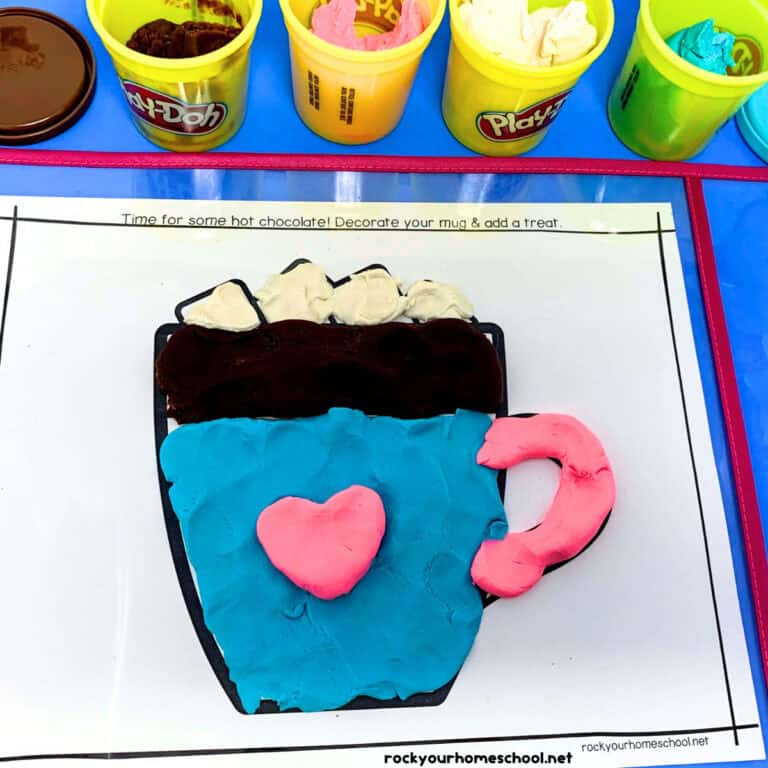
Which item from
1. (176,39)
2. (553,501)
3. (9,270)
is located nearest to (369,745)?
(553,501)

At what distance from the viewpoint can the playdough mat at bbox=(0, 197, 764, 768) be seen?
72cm

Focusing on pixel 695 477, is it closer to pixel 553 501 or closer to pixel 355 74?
pixel 553 501

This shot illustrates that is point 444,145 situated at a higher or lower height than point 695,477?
higher

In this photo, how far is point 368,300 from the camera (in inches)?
32.4

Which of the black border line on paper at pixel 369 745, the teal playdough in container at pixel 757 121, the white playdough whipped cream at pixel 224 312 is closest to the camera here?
the black border line on paper at pixel 369 745

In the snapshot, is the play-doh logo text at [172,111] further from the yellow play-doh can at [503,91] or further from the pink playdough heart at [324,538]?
the pink playdough heart at [324,538]

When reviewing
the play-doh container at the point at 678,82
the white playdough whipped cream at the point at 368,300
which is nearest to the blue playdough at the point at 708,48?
the play-doh container at the point at 678,82

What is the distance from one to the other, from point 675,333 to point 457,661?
41cm

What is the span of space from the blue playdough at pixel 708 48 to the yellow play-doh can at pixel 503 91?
95 millimetres

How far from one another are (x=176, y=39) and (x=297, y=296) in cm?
27

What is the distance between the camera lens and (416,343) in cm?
79

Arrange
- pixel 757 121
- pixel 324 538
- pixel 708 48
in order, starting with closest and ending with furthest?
1. pixel 324 538
2. pixel 708 48
3. pixel 757 121

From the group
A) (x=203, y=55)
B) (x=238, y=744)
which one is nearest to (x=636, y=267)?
(x=203, y=55)

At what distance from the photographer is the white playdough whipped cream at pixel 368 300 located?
82 cm
